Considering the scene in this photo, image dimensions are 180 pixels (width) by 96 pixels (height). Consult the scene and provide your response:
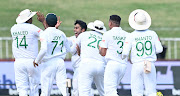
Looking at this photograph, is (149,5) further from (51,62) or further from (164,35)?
(51,62)

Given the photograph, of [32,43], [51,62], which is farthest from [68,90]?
[32,43]

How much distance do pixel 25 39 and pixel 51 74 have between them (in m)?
1.06

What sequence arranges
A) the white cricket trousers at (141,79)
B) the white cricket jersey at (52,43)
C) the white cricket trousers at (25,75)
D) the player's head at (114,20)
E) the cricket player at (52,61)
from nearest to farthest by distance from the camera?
the white cricket trousers at (141,79) < the white cricket jersey at (52,43) < the cricket player at (52,61) < the player's head at (114,20) < the white cricket trousers at (25,75)

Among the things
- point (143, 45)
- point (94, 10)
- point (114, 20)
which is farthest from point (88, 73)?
point (94, 10)

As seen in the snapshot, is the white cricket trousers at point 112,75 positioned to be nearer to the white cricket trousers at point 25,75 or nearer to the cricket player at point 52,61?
the cricket player at point 52,61

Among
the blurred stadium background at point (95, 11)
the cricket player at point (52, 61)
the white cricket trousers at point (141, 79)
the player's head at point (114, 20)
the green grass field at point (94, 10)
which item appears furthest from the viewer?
the green grass field at point (94, 10)

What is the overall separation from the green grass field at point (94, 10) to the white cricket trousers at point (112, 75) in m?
14.8

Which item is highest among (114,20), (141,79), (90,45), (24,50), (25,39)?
(114,20)

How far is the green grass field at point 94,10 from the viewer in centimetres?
2703

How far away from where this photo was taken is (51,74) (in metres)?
11.0

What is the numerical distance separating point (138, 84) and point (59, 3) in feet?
70.4

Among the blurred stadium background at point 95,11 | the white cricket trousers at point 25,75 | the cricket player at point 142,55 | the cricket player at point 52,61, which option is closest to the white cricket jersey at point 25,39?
the white cricket trousers at point 25,75

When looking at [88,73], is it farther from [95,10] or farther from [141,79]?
[95,10]

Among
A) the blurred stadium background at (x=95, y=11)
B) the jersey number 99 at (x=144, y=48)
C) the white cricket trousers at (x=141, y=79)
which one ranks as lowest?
the white cricket trousers at (x=141, y=79)
